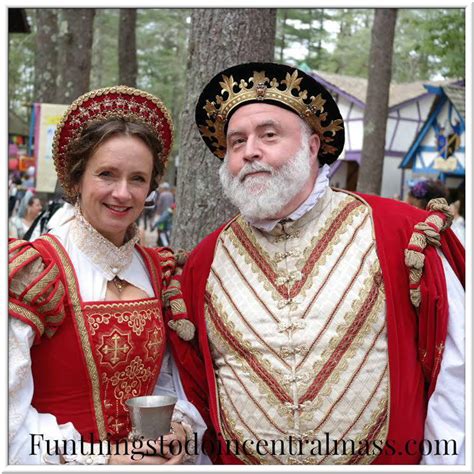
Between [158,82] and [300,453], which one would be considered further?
[158,82]

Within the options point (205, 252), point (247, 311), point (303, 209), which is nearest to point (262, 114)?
point (303, 209)

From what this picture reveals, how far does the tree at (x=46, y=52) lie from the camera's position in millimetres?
9703

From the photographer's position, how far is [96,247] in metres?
2.51

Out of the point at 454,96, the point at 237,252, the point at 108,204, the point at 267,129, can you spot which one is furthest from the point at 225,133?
the point at 454,96

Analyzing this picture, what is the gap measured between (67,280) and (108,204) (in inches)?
12.5

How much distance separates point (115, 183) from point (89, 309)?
0.47 metres

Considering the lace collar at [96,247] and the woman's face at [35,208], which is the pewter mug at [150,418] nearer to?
the lace collar at [96,247]

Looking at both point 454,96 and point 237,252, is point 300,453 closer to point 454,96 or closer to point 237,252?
point 237,252

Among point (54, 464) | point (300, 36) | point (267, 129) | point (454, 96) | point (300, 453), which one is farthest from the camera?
point (300, 36)

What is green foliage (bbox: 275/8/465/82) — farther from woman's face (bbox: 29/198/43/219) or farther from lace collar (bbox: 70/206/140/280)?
lace collar (bbox: 70/206/140/280)

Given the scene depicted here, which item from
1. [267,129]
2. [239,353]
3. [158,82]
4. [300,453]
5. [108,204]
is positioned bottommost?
[300,453]

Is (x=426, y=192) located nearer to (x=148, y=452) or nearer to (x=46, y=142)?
(x=46, y=142)

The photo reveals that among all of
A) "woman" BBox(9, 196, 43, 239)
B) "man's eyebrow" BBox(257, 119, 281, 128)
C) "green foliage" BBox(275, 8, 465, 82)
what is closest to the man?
"man's eyebrow" BBox(257, 119, 281, 128)

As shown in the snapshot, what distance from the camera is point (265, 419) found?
254 centimetres
